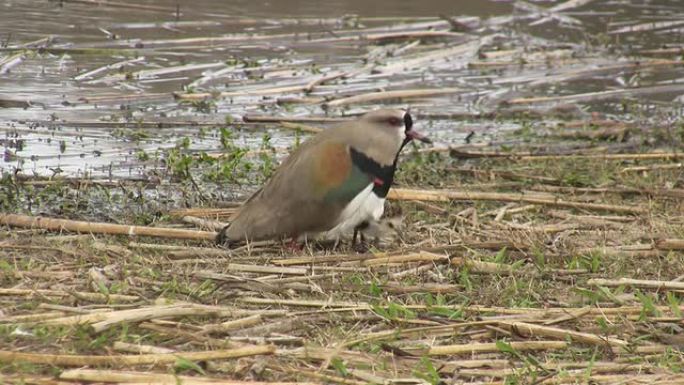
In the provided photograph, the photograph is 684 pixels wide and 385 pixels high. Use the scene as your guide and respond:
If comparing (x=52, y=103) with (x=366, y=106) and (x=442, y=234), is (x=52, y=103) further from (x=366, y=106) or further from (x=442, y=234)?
(x=442, y=234)

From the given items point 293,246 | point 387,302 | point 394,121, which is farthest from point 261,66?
point 387,302

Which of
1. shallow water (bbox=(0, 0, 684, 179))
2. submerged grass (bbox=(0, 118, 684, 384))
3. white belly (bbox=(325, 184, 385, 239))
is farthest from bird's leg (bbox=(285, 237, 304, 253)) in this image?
shallow water (bbox=(0, 0, 684, 179))

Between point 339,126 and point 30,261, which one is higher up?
point 339,126

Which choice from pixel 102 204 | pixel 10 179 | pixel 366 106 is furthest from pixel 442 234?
pixel 366 106

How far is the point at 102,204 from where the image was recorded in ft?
23.5

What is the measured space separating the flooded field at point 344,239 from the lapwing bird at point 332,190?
123mm

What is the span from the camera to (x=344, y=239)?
6629 millimetres

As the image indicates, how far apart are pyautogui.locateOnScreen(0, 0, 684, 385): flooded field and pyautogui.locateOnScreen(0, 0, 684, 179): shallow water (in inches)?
1.3

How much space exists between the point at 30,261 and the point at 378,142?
167cm

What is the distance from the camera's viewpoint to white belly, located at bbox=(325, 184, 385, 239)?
6254mm

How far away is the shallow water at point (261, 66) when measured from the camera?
891cm

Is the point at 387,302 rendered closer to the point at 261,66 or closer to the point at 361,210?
the point at 361,210

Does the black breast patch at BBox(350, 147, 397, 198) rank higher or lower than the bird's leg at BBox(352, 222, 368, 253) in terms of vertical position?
higher

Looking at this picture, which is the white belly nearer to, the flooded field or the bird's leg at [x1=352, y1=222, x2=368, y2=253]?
the bird's leg at [x1=352, y1=222, x2=368, y2=253]
